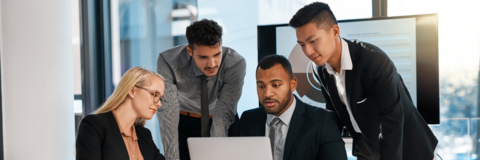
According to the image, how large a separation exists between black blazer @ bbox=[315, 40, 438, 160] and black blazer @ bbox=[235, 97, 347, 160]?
0.59ft

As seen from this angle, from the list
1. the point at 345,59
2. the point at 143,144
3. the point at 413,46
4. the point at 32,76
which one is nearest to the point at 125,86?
the point at 143,144

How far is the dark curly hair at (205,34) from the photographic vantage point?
6.27 feet

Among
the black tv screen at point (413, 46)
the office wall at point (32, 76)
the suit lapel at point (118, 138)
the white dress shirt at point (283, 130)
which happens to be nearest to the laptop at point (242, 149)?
the suit lapel at point (118, 138)

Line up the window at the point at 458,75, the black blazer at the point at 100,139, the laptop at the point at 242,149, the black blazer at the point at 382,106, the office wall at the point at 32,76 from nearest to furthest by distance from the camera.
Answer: the laptop at the point at 242,149 < the black blazer at the point at 100,139 < the black blazer at the point at 382,106 < the office wall at the point at 32,76 < the window at the point at 458,75

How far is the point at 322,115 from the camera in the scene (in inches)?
71.6

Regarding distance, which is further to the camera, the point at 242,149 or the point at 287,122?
the point at 287,122

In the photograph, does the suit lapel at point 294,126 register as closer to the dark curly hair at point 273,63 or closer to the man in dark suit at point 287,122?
the man in dark suit at point 287,122

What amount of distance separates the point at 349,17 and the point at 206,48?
5.14 feet

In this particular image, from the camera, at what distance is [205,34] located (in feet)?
6.29

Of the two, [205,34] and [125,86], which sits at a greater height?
[205,34]

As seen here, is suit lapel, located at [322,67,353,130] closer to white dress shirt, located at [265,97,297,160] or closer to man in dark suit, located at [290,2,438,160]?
man in dark suit, located at [290,2,438,160]

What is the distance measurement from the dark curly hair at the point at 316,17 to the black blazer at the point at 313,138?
0.45 metres

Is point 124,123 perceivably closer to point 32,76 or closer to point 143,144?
point 143,144

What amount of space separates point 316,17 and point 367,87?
1.46 feet
